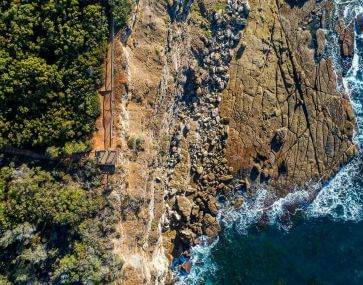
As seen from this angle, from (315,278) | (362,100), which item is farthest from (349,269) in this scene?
(362,100)

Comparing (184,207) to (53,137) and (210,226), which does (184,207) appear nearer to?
(210,226)

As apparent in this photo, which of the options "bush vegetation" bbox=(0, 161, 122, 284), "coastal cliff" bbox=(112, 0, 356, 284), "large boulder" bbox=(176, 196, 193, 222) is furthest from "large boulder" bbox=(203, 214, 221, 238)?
"bush vegetation" bbox=(0, 161, 122, 284)

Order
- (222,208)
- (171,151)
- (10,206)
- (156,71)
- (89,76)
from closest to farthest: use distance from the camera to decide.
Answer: (10,206) < (89,76) < (156,71) < (171,151) < (222,208)

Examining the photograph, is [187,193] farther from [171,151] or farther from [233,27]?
[233,27]

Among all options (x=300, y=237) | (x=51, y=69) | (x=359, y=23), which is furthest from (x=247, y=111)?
(x=51, y=69)

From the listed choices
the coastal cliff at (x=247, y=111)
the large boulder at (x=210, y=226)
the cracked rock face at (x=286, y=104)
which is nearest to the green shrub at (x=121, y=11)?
the coastal cliff at (x=247, y=111)

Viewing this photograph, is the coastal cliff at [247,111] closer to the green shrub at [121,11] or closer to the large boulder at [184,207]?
the large boulder at [184,207]
